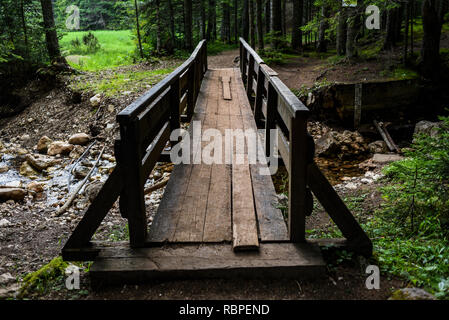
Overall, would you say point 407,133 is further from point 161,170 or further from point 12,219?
point 12,219

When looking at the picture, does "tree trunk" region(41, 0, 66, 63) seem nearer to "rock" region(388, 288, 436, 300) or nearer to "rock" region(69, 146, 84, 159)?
"rock" region(69, 146, 84, 159)

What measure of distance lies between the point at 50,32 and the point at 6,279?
14014mm

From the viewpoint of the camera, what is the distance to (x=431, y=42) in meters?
12.7

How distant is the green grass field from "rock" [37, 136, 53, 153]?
794 centimetres

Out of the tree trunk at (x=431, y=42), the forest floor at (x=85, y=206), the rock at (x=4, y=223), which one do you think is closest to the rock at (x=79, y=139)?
the forest floor at (x=85, y=206)

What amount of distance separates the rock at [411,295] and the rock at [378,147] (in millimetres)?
8147

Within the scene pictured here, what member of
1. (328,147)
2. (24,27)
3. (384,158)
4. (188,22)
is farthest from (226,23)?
(384,158)

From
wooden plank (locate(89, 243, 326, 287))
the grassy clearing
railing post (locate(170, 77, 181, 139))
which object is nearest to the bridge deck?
wooden plank (locate(89, 243, 326, 287))

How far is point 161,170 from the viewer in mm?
8680

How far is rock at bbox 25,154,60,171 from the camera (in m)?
8.74

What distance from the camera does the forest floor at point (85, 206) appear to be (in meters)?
3.03

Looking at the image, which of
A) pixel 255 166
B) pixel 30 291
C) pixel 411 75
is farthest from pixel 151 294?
pixel 411 75

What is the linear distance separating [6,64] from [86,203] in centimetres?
1065
